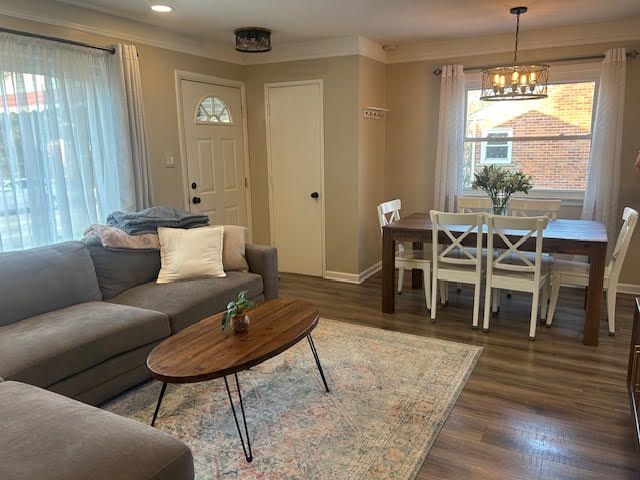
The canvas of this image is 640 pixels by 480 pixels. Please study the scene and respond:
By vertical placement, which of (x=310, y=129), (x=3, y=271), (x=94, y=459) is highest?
(x=310, y=129)

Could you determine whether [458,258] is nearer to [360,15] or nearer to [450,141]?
[450,141]

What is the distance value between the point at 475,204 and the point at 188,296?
2.88 metres

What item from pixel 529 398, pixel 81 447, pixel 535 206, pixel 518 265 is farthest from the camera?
pixel 535 206

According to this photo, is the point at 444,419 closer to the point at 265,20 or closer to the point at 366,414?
the point at 366,414

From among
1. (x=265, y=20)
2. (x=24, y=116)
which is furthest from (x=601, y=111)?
(x=24, y=116)

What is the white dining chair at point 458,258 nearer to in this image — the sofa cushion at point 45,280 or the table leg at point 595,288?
the table leg at point 595,288

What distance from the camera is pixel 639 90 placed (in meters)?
4.29

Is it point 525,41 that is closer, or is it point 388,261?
point 388,261

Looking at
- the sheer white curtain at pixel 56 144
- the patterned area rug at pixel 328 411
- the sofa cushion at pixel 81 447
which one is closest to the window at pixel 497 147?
the patterned area rug at pixel 328 411

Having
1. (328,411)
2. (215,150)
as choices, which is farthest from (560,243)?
(215,150)

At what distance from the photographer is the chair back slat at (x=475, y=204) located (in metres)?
4.60

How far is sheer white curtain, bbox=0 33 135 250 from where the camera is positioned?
124 inches

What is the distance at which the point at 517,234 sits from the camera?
145 inches

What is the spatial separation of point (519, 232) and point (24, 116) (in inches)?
142
